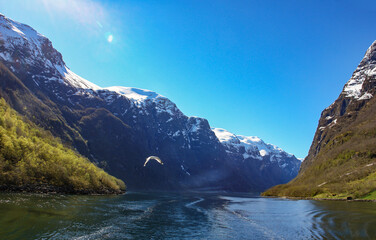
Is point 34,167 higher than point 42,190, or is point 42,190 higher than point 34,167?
point 34,167

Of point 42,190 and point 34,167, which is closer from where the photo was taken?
point 42,190

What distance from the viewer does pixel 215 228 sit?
176ft

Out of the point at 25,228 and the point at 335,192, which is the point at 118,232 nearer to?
the point at 25,228

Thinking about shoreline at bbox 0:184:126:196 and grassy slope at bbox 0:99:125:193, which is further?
grassy slope at bbox 0:99:125:193

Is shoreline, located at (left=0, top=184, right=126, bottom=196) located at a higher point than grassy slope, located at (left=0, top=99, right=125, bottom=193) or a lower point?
lower

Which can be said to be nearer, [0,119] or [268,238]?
[268,238]

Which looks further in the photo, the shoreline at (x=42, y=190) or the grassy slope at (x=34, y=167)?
the grassy slope at (x=34, y=167)

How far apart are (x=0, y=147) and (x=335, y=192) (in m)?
175

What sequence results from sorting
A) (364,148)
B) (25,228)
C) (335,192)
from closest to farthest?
(25,228)
(335,192)
(364,148)

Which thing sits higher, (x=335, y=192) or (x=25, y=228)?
(x=335, y=192)

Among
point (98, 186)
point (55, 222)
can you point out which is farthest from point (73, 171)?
point (55, 222)

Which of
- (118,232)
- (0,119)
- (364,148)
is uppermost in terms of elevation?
(364,148)

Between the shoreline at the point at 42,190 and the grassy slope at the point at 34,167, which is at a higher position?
the grassy slope at the point at 34,167

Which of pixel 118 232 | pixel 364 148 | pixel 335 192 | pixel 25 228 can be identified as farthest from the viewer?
pixel 364 148
